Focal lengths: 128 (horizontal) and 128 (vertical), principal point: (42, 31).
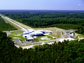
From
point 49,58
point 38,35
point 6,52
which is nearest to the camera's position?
point 49,58

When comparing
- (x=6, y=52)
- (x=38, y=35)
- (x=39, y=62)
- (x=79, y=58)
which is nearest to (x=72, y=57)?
(x=79, y=58)

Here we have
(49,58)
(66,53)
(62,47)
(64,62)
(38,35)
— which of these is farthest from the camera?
(38,35)

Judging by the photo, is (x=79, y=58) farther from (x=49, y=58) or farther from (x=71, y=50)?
(x=49, y=58)

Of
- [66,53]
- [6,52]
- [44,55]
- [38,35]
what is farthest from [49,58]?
[38,35]

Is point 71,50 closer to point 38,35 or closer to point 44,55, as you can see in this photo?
point 44,55

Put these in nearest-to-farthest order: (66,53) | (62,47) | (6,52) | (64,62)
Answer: (64,62), (66,53), (6,52), (62,47)

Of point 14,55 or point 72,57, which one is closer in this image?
point 72,57

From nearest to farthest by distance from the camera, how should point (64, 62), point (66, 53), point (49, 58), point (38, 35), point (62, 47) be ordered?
point (64, 62) → point (49, 58) → point (66, 53) → point (62, 47) → point (38, 35)

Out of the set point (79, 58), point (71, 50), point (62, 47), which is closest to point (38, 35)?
point (62, 47)

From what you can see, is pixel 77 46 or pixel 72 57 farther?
pixel 77 46
